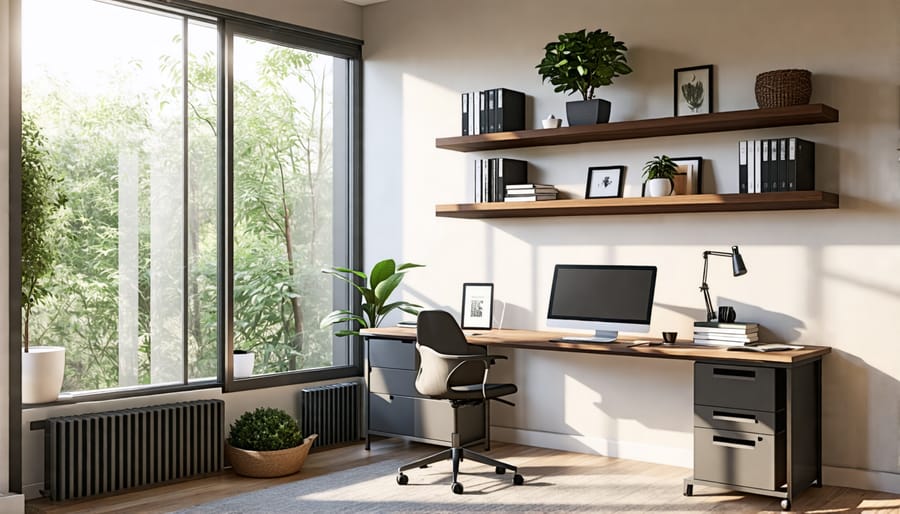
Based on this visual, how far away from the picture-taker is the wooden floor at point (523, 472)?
429 centimetres

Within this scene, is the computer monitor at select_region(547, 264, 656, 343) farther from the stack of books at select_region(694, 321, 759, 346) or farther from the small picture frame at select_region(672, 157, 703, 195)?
the small picture frame at select_region(672, 157, 703, 195)

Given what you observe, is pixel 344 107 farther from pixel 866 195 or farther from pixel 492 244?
pixel 866 195

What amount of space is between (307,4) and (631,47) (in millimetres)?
2073

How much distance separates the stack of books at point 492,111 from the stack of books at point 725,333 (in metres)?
1.63

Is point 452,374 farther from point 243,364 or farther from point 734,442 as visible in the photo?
point 243,364

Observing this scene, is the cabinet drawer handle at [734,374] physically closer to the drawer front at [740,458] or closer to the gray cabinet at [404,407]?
the drawer front at [740,458]

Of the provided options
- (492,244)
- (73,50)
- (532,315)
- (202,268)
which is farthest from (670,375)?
(73,50)

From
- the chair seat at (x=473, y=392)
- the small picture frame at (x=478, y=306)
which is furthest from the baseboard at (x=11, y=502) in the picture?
the small picture frame at (x=478, y=306)

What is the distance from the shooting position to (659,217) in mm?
5141

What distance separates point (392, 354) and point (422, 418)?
41cm

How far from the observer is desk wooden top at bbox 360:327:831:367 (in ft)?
14.0

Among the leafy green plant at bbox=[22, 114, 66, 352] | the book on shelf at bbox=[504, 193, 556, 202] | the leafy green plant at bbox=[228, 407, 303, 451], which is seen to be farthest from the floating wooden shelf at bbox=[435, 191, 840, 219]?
the leafy green plant at bbox=[22, 114, 66, 352]

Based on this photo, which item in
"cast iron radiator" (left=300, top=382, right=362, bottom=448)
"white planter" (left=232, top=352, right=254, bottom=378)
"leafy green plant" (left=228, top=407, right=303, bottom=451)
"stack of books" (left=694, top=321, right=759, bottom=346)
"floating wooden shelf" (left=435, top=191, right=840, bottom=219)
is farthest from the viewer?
"cast iron radiator" (left=300, top=382, right=362, bottom=448)

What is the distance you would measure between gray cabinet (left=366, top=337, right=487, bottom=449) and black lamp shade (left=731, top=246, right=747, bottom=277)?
1.68 m
